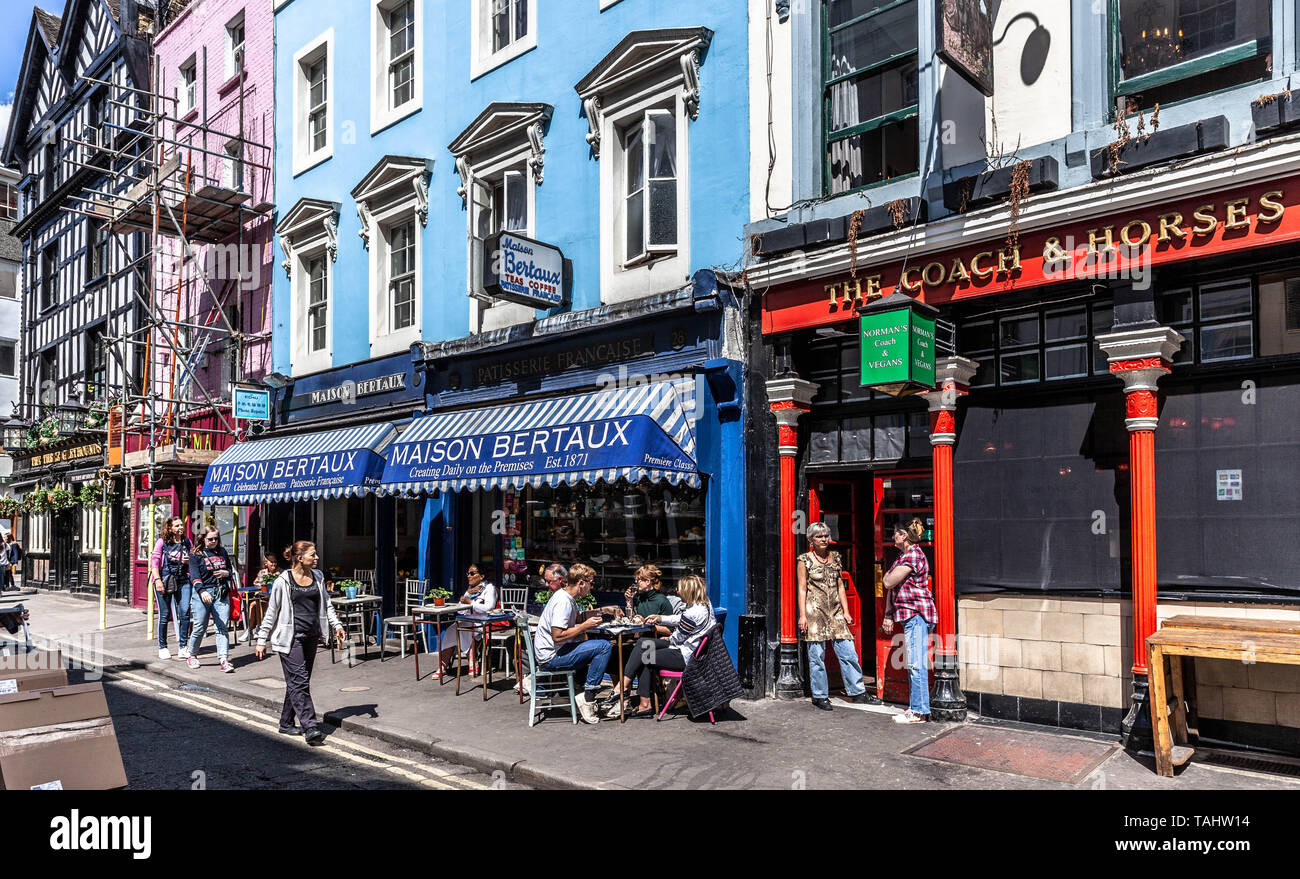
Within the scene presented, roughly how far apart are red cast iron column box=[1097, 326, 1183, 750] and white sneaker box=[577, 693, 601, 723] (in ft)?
15.4

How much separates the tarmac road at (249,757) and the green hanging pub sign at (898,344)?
4818 mm

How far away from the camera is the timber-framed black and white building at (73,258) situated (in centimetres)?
2522

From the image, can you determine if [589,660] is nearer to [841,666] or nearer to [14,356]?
[841,666]

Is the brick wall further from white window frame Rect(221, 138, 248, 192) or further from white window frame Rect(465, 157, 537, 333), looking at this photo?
white window frame Rect(221, 138, 248, 192)

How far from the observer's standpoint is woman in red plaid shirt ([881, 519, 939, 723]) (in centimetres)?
899

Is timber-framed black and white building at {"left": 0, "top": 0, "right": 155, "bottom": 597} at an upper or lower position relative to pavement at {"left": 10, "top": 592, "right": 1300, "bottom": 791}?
upper

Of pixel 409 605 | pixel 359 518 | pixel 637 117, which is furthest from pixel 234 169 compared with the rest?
pixel 637 117

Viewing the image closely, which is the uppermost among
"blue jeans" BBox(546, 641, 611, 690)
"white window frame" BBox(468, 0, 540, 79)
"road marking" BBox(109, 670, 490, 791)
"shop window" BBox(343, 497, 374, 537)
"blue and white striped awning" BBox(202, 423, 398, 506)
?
"white window frame" BBox(468, 0, 540, 79)

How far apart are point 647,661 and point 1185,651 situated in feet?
15.4

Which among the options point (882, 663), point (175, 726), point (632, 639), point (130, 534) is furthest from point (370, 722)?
point (130, 534)

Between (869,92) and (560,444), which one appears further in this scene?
(560,444)

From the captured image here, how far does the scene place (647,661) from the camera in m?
9.34

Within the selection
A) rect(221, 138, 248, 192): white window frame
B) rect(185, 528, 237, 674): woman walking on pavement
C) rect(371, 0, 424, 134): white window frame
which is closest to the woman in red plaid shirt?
rect(185, 528, 237, 674): woman walking on pavement

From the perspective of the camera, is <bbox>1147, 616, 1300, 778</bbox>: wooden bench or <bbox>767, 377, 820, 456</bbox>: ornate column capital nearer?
<bbox>1147, 616, 1300, 778</bbox>: wooden bench
